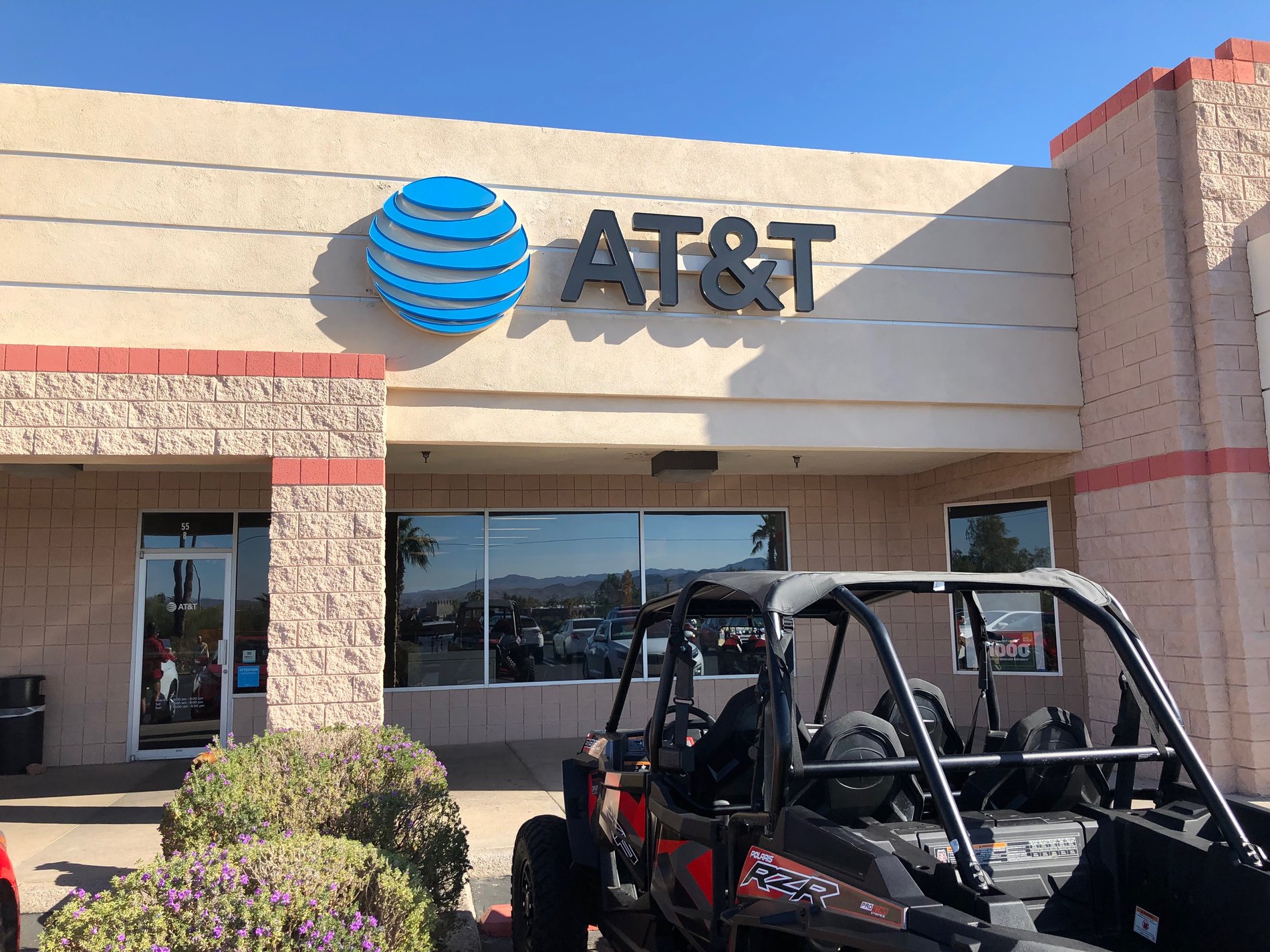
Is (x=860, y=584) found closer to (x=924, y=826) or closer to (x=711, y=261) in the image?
(x=924, y=826)

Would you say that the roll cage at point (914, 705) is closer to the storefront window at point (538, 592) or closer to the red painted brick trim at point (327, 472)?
the red painted brick trim at point (327, 472)

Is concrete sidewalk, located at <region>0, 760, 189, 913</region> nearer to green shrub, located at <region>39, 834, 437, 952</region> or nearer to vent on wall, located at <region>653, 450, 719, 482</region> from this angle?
green shrub, located at <region>39, 834, 437, 952</region>

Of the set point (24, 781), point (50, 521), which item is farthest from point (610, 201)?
point (24, 781)

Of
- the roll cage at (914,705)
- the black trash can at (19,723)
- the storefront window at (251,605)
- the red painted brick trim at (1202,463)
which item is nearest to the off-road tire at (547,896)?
the roll cage at (914,705)

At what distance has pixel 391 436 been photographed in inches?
360

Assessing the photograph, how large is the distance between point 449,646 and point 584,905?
7450 millimetres

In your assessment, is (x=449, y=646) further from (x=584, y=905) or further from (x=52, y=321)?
(x=584, y=905)

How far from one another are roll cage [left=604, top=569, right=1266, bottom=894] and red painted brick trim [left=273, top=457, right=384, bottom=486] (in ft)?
16.1

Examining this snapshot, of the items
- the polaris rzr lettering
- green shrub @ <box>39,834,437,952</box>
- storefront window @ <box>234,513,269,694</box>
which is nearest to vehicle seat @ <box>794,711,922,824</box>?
the polaris rzr lettering

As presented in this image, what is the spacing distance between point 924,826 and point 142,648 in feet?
34.5

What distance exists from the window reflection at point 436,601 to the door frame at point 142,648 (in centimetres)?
187

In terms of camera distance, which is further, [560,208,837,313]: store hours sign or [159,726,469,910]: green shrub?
[560,208,837,313]: store hours sign

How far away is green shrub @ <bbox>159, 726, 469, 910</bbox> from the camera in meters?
5.31

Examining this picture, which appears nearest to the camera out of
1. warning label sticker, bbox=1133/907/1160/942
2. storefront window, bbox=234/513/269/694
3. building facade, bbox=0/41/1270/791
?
warning label sticker, bbox=1133/907/1160/942
